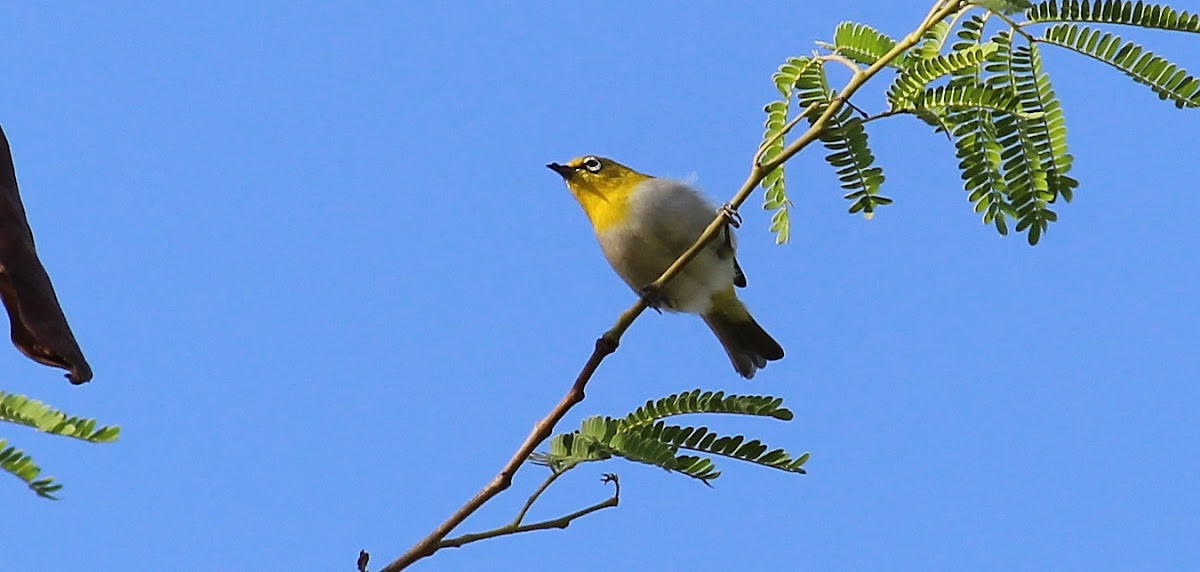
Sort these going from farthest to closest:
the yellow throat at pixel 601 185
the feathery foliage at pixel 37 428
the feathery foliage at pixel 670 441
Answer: the yellow throat at pixel 601 185, the feathery foliage at pixel 670 441, the feathery foliage at pixel 37 428

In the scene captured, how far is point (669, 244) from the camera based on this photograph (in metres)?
5.80

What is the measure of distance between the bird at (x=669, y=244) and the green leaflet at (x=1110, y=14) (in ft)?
8.61

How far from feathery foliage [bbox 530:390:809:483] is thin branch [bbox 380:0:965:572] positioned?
0.57ft

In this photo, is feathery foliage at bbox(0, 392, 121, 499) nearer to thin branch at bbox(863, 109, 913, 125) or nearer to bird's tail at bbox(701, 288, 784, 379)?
thin branch at bbox(863, 109, 913, 125)

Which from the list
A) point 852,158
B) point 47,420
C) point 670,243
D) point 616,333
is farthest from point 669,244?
point 47,420

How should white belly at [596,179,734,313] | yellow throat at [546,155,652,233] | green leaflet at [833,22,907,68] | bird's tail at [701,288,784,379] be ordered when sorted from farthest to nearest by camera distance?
bird's tail at [701,288,784,379]
yellow throat at [546,155,652,233]
white belly at [596,179,734,313]
green leaflet at [833,22,907,68]

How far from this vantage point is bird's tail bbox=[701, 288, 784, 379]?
Result: 6488mm

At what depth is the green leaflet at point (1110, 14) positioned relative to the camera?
275cm

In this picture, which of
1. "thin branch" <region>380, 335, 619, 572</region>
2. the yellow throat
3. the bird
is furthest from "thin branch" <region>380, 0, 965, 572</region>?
the yellow throat

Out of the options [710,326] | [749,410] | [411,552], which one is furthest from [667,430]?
[710,326]

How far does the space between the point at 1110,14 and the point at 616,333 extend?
1.32m

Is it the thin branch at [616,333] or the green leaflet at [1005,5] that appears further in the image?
the green leaflet at [1005,5]

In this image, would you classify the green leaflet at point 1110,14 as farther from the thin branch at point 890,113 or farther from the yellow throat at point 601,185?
the yellow throat at point 601,185

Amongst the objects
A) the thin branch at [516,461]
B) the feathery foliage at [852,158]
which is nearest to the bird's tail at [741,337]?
the feathery foliage at [852,158]
